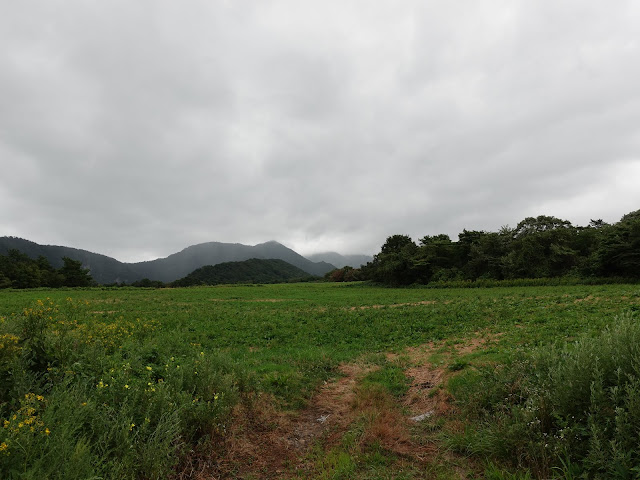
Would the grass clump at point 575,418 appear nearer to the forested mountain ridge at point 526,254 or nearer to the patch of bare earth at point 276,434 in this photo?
the patch of bare earth at point 276,434

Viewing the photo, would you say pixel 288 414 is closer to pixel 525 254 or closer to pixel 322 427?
Result: pixel 322 427

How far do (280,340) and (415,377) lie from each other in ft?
25.0

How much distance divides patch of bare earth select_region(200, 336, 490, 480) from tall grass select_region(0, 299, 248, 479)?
51 centimetres

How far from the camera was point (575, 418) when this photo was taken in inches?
164

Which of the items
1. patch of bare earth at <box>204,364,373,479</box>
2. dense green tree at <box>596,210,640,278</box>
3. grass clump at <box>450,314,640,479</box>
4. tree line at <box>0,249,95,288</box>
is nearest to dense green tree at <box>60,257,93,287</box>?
tree line at <box>0,249,95,288</box>

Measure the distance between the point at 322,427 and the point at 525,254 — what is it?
5119 centimetres

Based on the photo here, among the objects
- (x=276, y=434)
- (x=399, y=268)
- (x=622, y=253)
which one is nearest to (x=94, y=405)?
(x=276, y=434)

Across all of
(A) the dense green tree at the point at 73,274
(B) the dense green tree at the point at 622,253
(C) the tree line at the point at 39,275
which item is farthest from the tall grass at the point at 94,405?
(A) the dense green tree at the point at 73,274

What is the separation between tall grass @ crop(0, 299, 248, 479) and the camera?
3.14m

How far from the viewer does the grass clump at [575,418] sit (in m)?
3.42

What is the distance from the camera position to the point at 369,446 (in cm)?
503

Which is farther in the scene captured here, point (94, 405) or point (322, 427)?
point (322, 427)

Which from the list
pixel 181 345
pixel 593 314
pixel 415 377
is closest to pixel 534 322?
pixel 593 314

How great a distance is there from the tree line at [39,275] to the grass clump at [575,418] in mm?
105549
